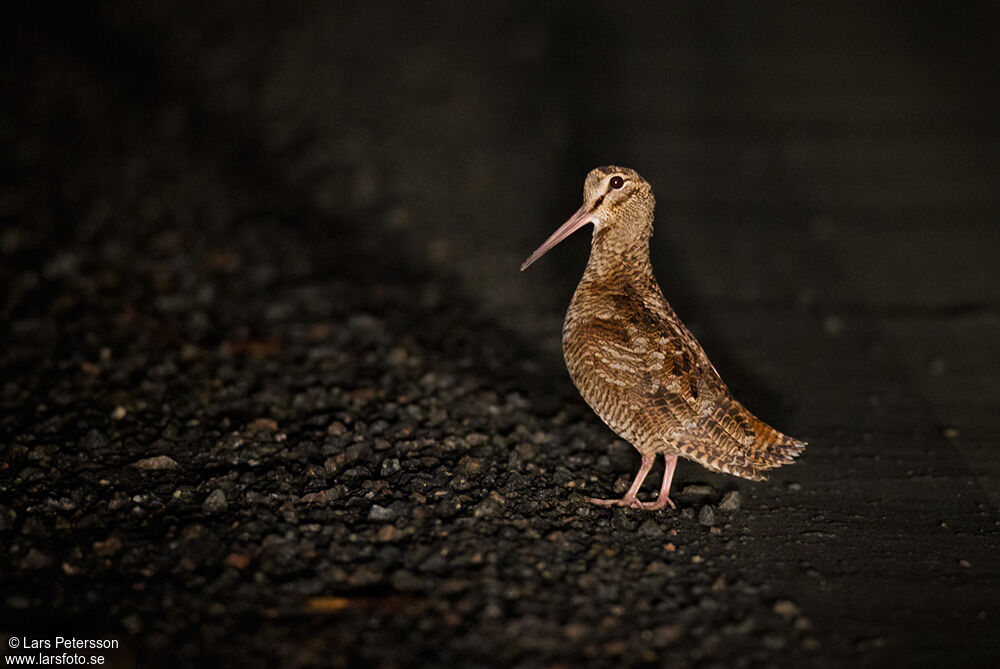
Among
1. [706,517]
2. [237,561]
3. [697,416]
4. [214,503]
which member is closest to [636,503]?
[706,517]

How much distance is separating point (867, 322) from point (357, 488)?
4.23 meters

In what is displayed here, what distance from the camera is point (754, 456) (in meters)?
4.98

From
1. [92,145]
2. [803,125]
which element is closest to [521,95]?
[803,125]

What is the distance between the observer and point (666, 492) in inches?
207

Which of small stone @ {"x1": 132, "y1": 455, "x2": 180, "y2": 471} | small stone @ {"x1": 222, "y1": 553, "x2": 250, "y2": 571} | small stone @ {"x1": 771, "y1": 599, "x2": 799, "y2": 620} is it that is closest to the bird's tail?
small stone @ {"x1": 771, "y1": 599, "x2": 799, "y2": 620}

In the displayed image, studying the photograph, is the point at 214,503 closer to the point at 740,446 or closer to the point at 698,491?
the point at 698,491

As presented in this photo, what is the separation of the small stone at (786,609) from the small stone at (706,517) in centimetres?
74

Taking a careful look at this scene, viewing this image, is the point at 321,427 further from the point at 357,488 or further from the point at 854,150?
the point at 854,150

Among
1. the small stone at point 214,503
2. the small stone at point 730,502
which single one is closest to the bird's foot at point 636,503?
the small stone at point 730,502

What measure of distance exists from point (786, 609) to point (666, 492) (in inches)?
40.5

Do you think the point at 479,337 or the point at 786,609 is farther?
Answer: the point at 479,337

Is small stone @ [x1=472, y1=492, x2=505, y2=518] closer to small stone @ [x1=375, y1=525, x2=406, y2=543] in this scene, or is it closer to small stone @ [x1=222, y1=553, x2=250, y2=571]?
small stone @ [x1=375, y1=525, x2=406, y2=543]

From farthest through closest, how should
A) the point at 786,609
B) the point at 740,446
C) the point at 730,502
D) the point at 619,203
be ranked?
the point at 619,203
the point at 730,502
the point at 740,446
the point at 786,609

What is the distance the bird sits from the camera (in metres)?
4.94
